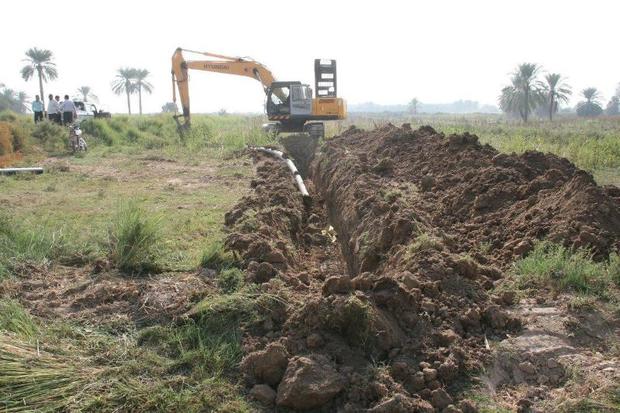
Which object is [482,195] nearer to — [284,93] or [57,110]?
[284,93]

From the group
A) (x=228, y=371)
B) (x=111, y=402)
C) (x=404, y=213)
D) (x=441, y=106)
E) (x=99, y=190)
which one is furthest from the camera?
(x=441, y=106)

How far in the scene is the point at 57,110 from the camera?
21.9 m

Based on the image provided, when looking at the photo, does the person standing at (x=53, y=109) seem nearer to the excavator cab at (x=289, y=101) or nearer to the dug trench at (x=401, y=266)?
the excavator cab at (x=289, y=101)

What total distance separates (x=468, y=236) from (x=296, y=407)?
3.85m

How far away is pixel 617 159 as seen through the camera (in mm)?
13500

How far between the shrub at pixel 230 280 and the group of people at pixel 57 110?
1832cm

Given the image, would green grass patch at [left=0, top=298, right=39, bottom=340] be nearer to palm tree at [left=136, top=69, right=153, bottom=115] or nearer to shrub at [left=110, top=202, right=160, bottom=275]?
shrub at [left=110, top=202, right=160, bottom=275]

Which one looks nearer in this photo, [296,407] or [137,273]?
[296,407]

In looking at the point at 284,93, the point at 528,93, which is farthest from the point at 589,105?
the point at 284,93

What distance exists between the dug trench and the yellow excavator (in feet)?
31.4

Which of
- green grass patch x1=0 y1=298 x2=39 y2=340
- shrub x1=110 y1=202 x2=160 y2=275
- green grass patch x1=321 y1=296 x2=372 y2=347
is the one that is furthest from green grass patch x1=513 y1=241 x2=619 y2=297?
green grass patch x1=0 y1=298 x2=39 y2=340

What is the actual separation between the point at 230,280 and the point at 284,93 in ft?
51.5

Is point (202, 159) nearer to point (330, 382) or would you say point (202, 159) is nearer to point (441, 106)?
point (330, 382)

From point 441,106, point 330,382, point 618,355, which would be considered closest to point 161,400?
point 330,382
